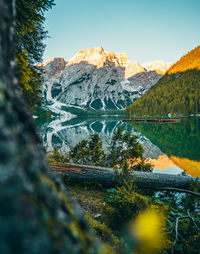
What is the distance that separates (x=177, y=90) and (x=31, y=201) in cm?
13988

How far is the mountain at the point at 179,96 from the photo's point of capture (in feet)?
317

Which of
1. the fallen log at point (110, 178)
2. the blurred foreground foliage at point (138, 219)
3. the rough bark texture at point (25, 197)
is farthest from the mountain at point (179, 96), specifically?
the rough bark texture at point (25, 197)

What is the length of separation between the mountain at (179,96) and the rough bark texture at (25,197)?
A: 110m

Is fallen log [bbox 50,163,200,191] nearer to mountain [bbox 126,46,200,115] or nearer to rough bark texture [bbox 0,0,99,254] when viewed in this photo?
rough bark texture [bbox 0,0,99,254]

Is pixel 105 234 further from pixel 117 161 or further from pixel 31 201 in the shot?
pixel 117 161

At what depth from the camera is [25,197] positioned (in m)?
0.57

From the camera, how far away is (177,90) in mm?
120688

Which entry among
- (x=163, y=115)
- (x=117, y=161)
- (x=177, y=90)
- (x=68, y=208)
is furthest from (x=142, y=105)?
(x=68, y=208)

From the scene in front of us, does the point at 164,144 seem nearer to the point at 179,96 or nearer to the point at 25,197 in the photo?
the point at 25,197

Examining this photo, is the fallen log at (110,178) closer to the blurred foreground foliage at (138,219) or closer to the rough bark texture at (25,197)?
the blurred foreground foliage at (138,219)

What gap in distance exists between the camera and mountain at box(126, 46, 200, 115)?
96.6m

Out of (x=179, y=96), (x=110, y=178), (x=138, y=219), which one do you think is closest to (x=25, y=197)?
(x=138, y=219)

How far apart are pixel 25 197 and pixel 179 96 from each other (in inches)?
4908

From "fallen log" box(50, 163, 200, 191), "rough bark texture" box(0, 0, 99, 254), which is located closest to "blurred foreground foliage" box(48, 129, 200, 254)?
"fallen log" box(50, 163, 200, 191)
